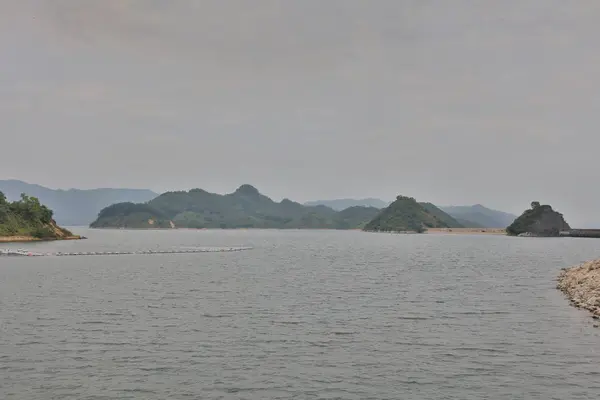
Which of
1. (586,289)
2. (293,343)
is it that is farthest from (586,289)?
(293,343)

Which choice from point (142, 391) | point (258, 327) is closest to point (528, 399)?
point (142, 391)

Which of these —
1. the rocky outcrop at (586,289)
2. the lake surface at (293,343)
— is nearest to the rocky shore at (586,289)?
the rocky outcrop at (586,289)

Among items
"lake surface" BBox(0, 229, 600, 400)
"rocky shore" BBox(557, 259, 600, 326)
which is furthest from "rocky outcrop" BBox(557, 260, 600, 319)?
"lake surface" BBox(0, 229, 600, 400)

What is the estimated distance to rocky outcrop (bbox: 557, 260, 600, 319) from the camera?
62531 mm

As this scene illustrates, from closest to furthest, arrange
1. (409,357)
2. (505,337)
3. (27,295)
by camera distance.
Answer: (409,357) < (505,337) < (27,295)

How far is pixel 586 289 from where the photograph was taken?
72.1 m

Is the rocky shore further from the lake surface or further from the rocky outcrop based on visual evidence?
the lake surface

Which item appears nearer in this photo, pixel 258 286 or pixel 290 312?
pixel 290 312

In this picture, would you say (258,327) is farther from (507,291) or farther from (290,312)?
(507,291)

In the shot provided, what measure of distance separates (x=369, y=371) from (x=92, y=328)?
26665mm

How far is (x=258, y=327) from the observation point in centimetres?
5000

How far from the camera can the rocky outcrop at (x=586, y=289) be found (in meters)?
62.5

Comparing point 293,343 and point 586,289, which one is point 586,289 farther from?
point 293,343

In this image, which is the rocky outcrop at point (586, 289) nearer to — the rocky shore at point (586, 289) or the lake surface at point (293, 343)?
the rocky shore at point (586, 289)
